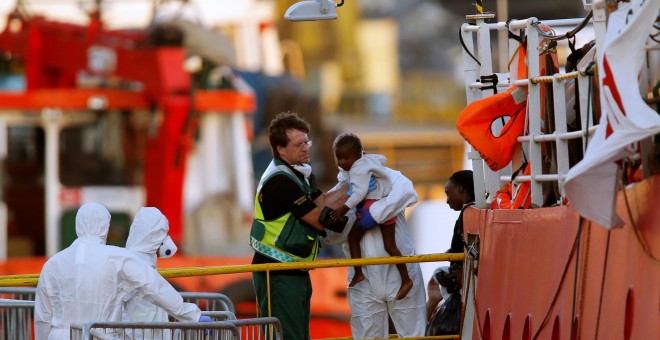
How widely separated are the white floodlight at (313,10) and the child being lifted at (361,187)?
0.78 m

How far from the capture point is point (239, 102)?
24.7 m

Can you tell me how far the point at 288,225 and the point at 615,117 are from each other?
3.47 m

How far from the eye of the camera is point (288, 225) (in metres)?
9.68

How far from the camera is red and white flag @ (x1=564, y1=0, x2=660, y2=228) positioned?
6457 millimetres

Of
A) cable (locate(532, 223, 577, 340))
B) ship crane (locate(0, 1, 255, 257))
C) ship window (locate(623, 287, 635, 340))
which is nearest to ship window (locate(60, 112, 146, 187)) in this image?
ship crane (locate(0, 1, 255, 257))

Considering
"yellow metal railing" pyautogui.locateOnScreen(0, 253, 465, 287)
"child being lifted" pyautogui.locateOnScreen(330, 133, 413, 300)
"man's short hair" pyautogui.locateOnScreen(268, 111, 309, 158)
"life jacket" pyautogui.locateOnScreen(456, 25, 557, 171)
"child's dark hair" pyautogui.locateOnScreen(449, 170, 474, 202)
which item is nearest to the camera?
"life jacket" pyautogui.locateOnScreen(456, 25, 557, 171)

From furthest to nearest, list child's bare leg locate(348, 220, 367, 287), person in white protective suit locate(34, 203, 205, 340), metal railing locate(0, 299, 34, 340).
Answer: metal railing locate(0, 299, 34, 340)
child's bare leg locate(348, 220, 367, 287)
person in white protective suit locate(34, 203, 205, 340)

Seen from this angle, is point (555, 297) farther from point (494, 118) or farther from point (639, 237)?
point (494, 118)

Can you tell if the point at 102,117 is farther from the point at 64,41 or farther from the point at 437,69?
the point at 437,69

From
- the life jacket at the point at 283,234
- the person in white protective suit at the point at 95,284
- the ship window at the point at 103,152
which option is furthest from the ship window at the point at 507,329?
the ship window at the point at 103,152

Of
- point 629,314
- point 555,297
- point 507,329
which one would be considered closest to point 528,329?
point 507,329

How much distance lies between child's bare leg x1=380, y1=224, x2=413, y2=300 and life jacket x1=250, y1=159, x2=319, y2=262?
0.63 meters

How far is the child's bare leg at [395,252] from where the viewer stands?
10.0 meters

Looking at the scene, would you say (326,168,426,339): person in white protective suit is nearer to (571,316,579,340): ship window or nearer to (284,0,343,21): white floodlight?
(284,0,343,21): white floodlight
